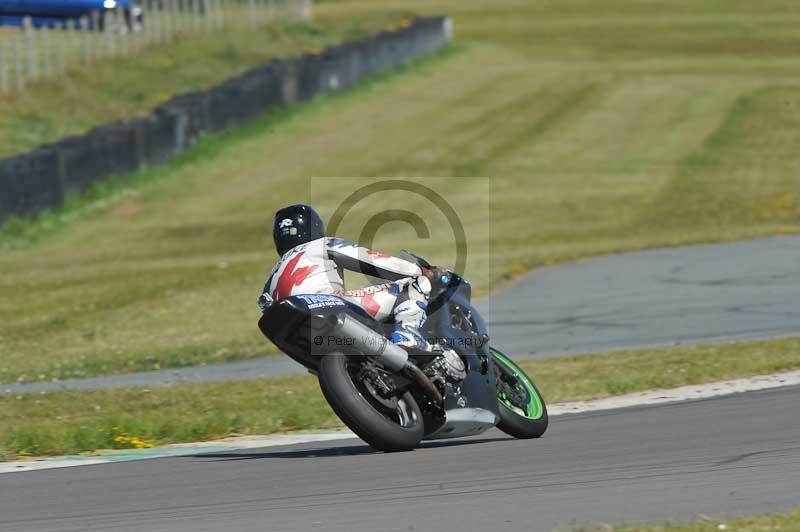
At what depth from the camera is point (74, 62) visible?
32688 millimetres

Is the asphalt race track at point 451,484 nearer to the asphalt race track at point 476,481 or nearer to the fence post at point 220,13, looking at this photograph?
the asphalt race track at point 476,481

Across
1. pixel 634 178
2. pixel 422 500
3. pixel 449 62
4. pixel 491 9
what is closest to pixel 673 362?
pixel 422 500

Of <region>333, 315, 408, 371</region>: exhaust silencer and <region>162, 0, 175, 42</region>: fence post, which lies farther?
<region>162, 0, 175, 42</region>: fence post

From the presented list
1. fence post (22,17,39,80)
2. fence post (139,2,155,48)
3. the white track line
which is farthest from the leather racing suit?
fence post (139,2,155,48)

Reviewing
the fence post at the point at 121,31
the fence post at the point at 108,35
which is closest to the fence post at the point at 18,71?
the fence post at the point at 108,35

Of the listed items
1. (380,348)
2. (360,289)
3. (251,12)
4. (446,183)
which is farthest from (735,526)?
(251,12)

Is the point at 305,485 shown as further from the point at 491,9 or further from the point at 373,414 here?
the point at 491,9

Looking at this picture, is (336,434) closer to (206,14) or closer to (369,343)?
(369,343)

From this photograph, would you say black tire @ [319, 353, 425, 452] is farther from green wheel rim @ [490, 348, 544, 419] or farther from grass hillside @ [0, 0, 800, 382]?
grass hillside @ [0, 0, 800, 382]

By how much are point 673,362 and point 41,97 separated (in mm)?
21286

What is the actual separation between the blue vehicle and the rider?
2986cm

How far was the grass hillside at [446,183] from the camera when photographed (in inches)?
663

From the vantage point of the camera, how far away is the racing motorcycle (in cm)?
739

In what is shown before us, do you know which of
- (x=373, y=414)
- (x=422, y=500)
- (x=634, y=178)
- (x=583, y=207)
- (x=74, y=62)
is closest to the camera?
(x=422, y=500)
